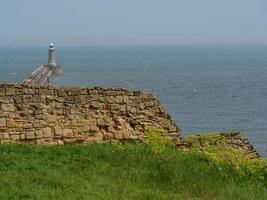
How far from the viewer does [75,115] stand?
11.7 meters

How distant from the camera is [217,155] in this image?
1134 cm

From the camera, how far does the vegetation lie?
28.1ft

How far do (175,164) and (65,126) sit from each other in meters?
2.33

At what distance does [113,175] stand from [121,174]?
15 centimetres

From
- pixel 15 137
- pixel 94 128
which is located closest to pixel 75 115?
pixel 94 128

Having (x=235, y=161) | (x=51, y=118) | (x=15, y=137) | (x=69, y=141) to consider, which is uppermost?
(x=51, y=118)

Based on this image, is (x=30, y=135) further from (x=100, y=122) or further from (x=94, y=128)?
(x=100, y=122)

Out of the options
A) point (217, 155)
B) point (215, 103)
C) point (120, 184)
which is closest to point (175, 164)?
point (217, 155)

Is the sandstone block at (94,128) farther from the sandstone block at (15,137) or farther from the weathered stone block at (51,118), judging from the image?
the sandstone block at (15,137)

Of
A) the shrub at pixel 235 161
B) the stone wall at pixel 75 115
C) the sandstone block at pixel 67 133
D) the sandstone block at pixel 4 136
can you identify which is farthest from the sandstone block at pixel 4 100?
the shrub at pixel 235 161

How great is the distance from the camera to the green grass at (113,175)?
8547 mm

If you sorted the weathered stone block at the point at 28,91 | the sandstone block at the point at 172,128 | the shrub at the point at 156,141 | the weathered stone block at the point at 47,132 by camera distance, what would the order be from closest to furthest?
1. the shrub at the point at 156,141
2. the weathered stone block at the point at 28,91
3. the weathered stone block at the point at 47,132
4. the sandstone block at the point at 172,128

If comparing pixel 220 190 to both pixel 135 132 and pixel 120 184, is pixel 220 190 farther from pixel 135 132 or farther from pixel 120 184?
pixel 135 132

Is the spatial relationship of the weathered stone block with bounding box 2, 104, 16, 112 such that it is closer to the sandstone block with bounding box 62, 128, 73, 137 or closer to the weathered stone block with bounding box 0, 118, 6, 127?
the weathered stone block with bounding box 0, 118, 6, 127
